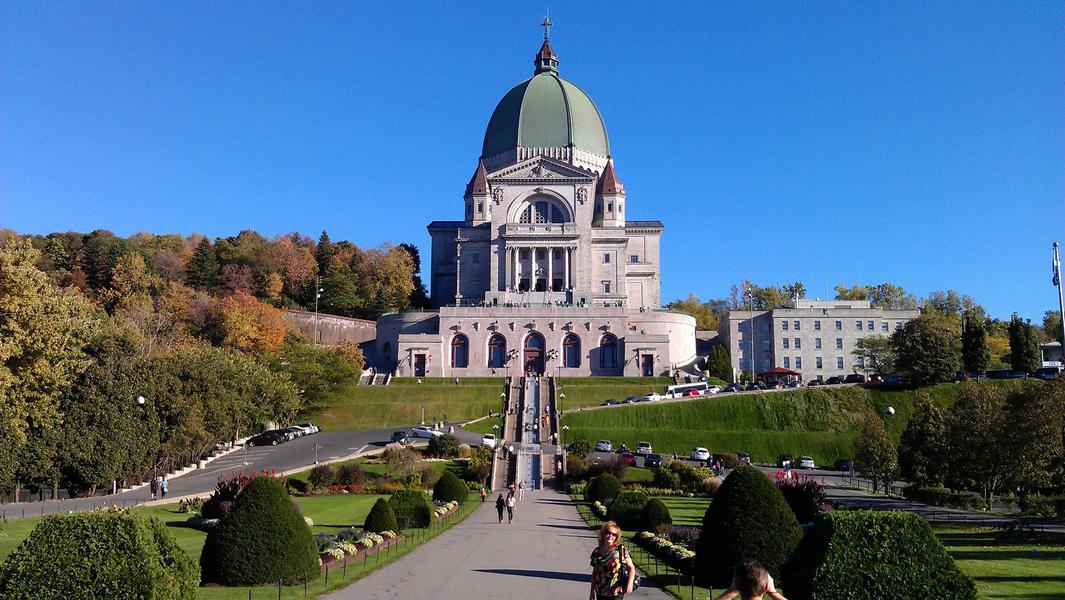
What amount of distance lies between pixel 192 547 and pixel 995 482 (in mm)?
35038

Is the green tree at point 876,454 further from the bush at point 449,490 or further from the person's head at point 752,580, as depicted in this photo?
the person's head at point 752,580

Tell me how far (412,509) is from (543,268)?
68258 millimetres

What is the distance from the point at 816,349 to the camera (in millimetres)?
98188

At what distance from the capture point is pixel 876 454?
165ft

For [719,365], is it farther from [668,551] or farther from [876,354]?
[668,551]

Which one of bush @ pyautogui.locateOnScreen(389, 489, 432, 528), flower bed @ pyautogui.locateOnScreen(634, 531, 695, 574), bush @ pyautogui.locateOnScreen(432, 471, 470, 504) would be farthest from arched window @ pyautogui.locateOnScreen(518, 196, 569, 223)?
flower bed @ pyautogui.locateOnScreen(634, 531, 695, 574)

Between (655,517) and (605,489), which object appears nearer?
(655,517)

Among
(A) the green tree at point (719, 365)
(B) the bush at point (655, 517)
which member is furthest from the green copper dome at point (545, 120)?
(B) the bush at point (655, 517)

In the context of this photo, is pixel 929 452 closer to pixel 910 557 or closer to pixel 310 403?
pixel 910 557

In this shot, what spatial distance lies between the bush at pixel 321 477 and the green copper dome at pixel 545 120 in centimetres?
6200

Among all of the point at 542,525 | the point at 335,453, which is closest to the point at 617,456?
the point at 335,453

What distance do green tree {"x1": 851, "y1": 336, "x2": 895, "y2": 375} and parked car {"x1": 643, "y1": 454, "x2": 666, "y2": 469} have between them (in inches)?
1476

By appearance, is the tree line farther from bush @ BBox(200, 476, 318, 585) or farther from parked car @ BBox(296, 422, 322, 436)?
bush @ BBox(200, 476, 318, 585)

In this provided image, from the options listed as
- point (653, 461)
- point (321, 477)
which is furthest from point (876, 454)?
point (321, 477)
